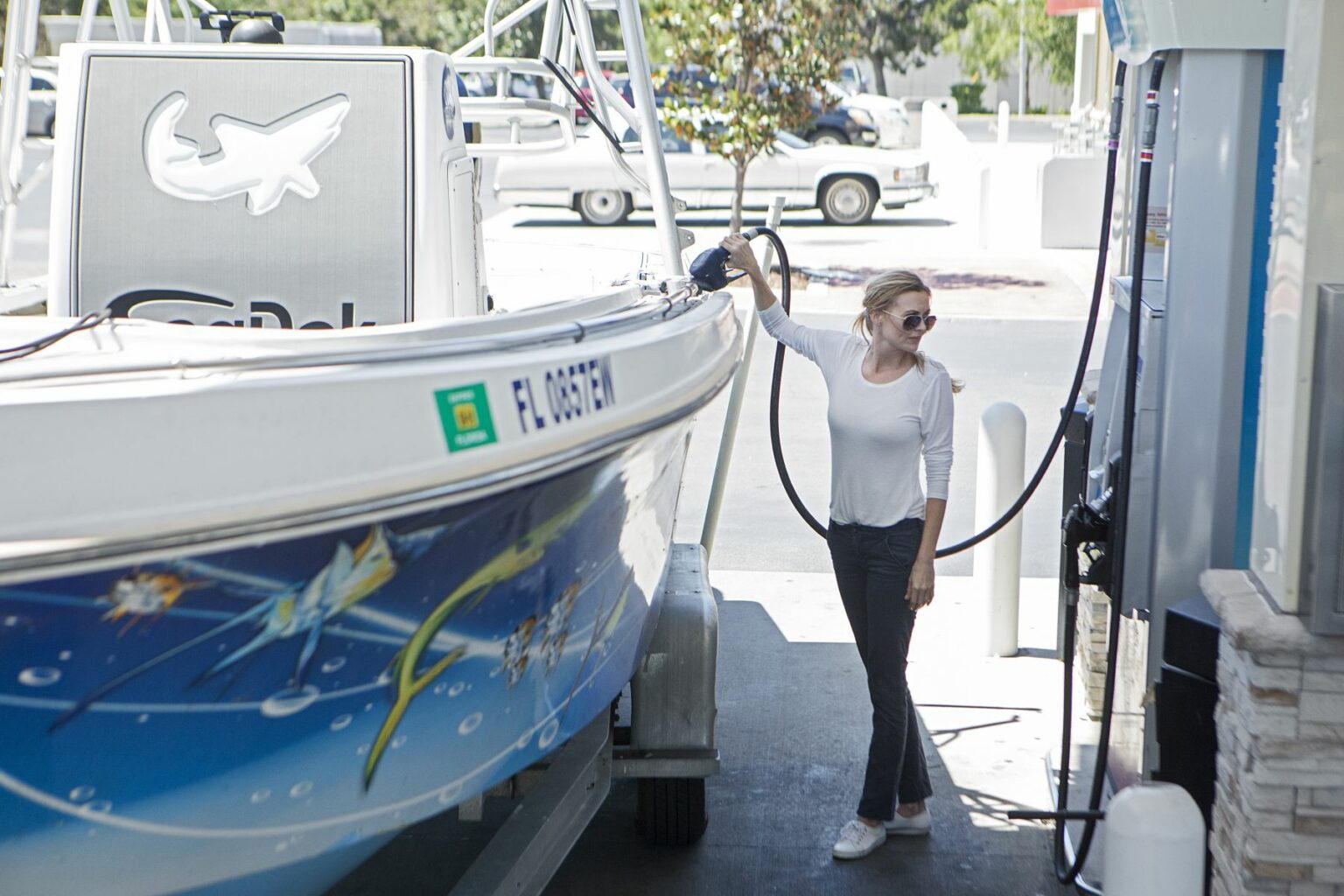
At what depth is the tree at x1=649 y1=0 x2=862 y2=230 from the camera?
43.0ft

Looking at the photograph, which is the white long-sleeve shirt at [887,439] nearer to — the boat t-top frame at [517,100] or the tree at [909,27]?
the boat t-top frame at [517,100]

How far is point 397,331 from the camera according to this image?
289 cm

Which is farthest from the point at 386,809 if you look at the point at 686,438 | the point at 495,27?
the point at 495,27

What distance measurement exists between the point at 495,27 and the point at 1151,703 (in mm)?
3897

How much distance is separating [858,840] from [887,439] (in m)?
1.10

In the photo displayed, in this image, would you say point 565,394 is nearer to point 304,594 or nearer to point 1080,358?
point 304,594

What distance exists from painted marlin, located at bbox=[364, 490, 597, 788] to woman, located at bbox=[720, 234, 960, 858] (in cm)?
119

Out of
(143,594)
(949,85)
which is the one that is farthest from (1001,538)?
(949,85)

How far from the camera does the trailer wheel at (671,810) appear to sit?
13.5 feet

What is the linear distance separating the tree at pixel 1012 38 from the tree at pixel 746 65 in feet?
89.2

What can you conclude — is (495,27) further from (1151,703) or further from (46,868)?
(46,868)

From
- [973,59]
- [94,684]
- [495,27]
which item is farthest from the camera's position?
[973,59]

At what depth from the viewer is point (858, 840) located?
4.10m

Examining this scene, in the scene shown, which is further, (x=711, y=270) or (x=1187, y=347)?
(x=711, y=270)
